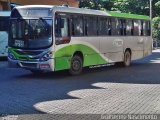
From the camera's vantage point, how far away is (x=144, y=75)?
61.9ft

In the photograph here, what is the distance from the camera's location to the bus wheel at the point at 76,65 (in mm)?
18734

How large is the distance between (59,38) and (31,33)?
1075 mm

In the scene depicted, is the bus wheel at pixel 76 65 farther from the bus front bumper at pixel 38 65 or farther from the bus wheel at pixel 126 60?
the bus wheel at pixel 126 60

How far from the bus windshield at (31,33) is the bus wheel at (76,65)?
176 centimetres

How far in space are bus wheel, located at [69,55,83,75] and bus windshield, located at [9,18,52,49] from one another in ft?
5.76

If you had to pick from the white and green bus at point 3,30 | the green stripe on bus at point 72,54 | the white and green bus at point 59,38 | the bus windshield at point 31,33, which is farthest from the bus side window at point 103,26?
the white and green bus at point 3,30

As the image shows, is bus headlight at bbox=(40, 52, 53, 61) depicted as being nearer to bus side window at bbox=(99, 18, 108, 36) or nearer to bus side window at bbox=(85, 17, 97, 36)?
bus side window at bbox=(85, 17, 97, 36)

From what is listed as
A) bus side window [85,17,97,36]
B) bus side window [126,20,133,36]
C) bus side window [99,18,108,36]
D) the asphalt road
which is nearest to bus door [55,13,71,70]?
the asphalt road

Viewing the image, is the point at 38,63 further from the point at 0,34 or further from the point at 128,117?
the point at 0,34

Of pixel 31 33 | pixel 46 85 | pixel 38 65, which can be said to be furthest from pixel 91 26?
pixel 46 85

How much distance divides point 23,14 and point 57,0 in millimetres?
24863

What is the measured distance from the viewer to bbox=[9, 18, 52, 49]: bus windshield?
57.4 feet

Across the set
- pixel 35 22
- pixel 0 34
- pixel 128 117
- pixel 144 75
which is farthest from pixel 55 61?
pixel 0 34

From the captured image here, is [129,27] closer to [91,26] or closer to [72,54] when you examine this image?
[91,26]
